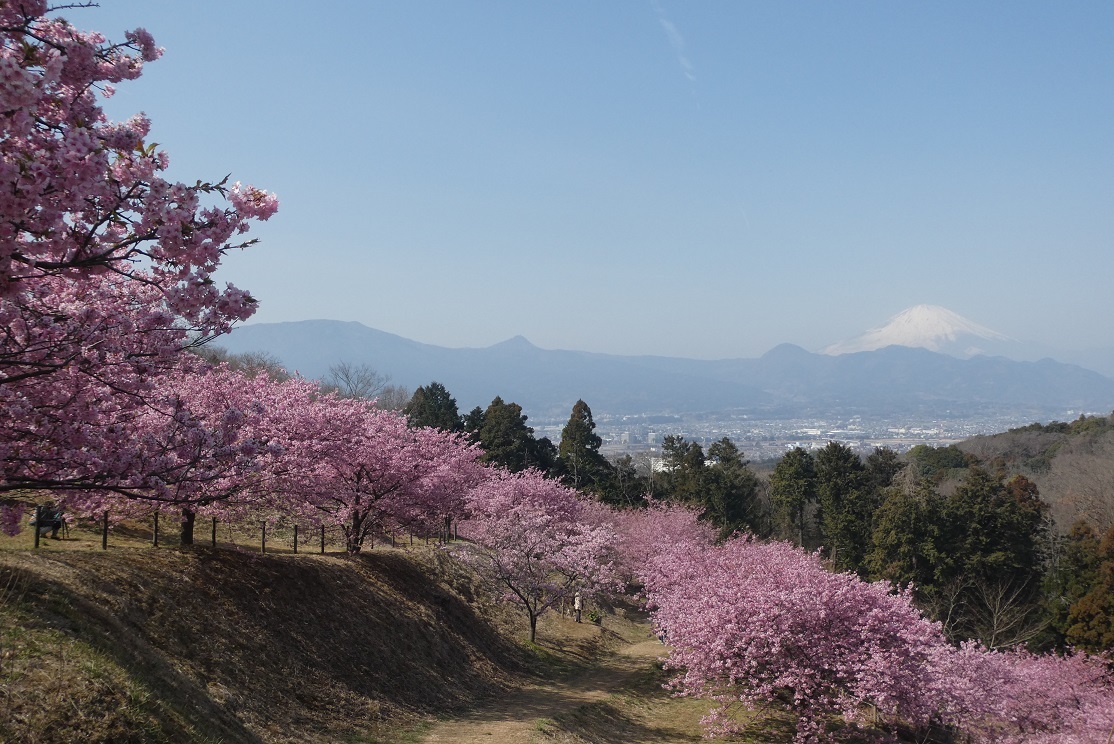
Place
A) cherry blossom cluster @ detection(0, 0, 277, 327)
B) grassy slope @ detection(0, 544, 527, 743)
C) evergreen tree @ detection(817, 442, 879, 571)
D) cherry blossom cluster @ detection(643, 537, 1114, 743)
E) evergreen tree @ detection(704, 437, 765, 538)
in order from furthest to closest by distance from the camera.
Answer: evergreen tree @ detection(704, 437, 765, 538)
evergreen tree @ detection(817, 442, 879, 571)
cherry blossom cluster @ detection(643, 537, 1114, 743)
grassy slope @ detection(0, 544, 527, 743)
cherry blossom cluster @ detection(0, 0, 277, 327)

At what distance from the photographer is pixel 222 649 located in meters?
10.9

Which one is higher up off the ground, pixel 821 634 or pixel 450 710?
pixel 821 634

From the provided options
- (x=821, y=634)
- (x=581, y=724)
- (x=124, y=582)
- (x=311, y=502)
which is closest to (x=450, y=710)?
(x=581, y=724)

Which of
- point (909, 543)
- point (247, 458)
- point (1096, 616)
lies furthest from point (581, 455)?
point (247, 458)

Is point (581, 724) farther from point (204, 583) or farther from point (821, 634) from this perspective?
point (204, 583)

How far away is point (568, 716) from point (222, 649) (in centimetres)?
702

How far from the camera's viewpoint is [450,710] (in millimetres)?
14180

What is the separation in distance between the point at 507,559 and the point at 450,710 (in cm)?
719

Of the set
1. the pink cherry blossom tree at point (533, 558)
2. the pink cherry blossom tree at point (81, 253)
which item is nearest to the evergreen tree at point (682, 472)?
the pink cherry blossom tree at point (533, 558)

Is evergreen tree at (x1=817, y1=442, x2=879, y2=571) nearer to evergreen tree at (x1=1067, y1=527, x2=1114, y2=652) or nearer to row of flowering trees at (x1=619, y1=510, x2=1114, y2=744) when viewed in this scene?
evergreen tree at (x1=1067, y1=527, x2=1114, y2=652)

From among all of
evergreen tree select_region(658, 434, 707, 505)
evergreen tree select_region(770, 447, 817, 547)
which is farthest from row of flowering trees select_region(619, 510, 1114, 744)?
evergreen tree select_region(658, 434, 707, 505)

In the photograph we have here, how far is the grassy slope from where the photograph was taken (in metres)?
6.67

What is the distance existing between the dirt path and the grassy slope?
839 mm

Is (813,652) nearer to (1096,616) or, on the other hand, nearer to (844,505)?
(1096,616)
